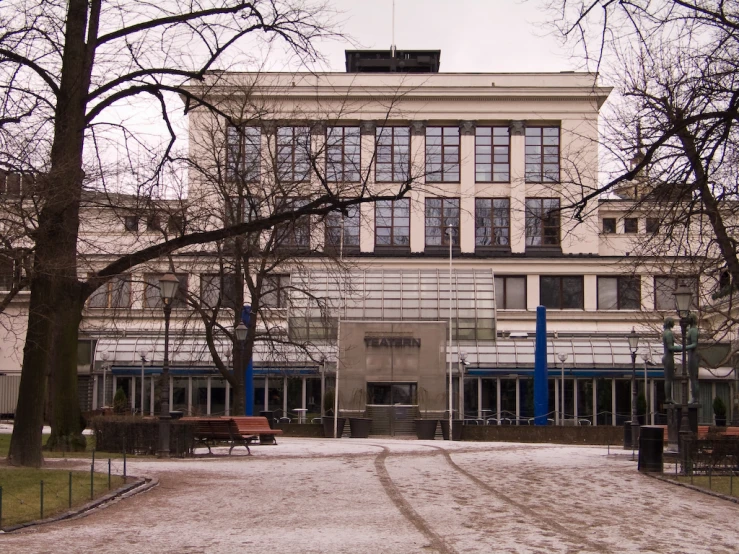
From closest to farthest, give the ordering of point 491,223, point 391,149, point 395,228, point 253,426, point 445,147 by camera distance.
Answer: point 253,426, point 391,149, point 395,228, point 491,223, point 445,147

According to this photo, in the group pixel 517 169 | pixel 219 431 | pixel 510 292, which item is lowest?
pixel 219 431

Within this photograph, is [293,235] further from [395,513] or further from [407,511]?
[395,513]

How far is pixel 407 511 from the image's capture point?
15117 millimetres

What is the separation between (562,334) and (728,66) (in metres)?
43.0

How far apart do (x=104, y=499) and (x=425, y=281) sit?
41629 mm

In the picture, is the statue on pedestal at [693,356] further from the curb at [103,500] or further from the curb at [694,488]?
the curb at [103,500]

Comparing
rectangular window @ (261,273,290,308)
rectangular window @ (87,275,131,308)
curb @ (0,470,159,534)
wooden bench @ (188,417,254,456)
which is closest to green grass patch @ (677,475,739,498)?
curb @ (0,470,159,534)

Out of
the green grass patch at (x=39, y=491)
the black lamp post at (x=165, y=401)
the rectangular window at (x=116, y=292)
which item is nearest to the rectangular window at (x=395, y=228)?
the rectangular window at (x=116, y=292)

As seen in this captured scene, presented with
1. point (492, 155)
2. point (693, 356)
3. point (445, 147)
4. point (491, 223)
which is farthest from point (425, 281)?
point (693, 356)

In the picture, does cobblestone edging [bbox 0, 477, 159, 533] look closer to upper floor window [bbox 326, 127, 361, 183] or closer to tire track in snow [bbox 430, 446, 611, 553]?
tire track in snow [bbox 430, 446, 611, 553]

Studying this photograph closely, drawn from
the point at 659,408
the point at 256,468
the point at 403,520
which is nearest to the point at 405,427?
the point at 659,408

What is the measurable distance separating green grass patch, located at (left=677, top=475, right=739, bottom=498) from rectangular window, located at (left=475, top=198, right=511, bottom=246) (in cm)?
4361

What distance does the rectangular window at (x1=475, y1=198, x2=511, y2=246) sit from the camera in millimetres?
65562

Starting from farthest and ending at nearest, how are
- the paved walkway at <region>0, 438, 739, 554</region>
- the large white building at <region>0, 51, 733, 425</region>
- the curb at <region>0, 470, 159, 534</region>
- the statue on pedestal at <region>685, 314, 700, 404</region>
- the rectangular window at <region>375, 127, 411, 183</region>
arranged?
the rectangular window at <region>375, 127, 411, 183</region>
the large white building at <region>0, 51, 733, 425</region>
the statue on pedestal at <region>685, 314, 700, 404</region>
the curb at <region>0, 470, 159, 534</region>
the paved walkway at <region>0, 438, 739, 554</region>
